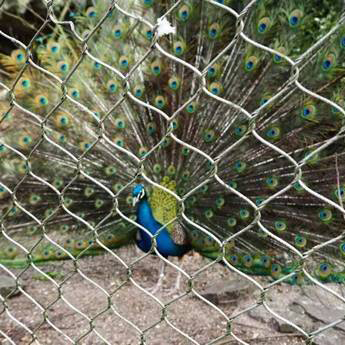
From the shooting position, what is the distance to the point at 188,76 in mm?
1885

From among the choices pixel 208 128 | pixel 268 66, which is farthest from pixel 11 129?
pixel 268 66

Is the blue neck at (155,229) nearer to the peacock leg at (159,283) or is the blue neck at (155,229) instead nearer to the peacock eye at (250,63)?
the peacock leg at (159,283)

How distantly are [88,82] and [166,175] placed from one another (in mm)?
536

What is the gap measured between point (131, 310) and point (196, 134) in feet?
2.58

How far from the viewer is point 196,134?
1.95 metres

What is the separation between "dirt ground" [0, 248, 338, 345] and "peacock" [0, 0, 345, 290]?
0.15 meters

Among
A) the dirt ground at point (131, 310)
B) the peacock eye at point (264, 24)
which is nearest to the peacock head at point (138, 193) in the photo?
the dirt ground at point (131, 310)

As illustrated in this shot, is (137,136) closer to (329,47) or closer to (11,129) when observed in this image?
(11,129)

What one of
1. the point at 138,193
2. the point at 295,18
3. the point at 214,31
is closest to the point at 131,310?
the point at 138,193

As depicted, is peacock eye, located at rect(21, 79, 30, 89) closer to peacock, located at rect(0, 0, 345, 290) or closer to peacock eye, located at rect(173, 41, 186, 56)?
peacock, located at rect(0, 0, 345, 290)

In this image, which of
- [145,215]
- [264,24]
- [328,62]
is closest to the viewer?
[328,62]

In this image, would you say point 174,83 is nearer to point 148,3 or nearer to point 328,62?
point 148,3

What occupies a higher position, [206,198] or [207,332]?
[206,198]

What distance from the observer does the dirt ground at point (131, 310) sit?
66.6 inches
